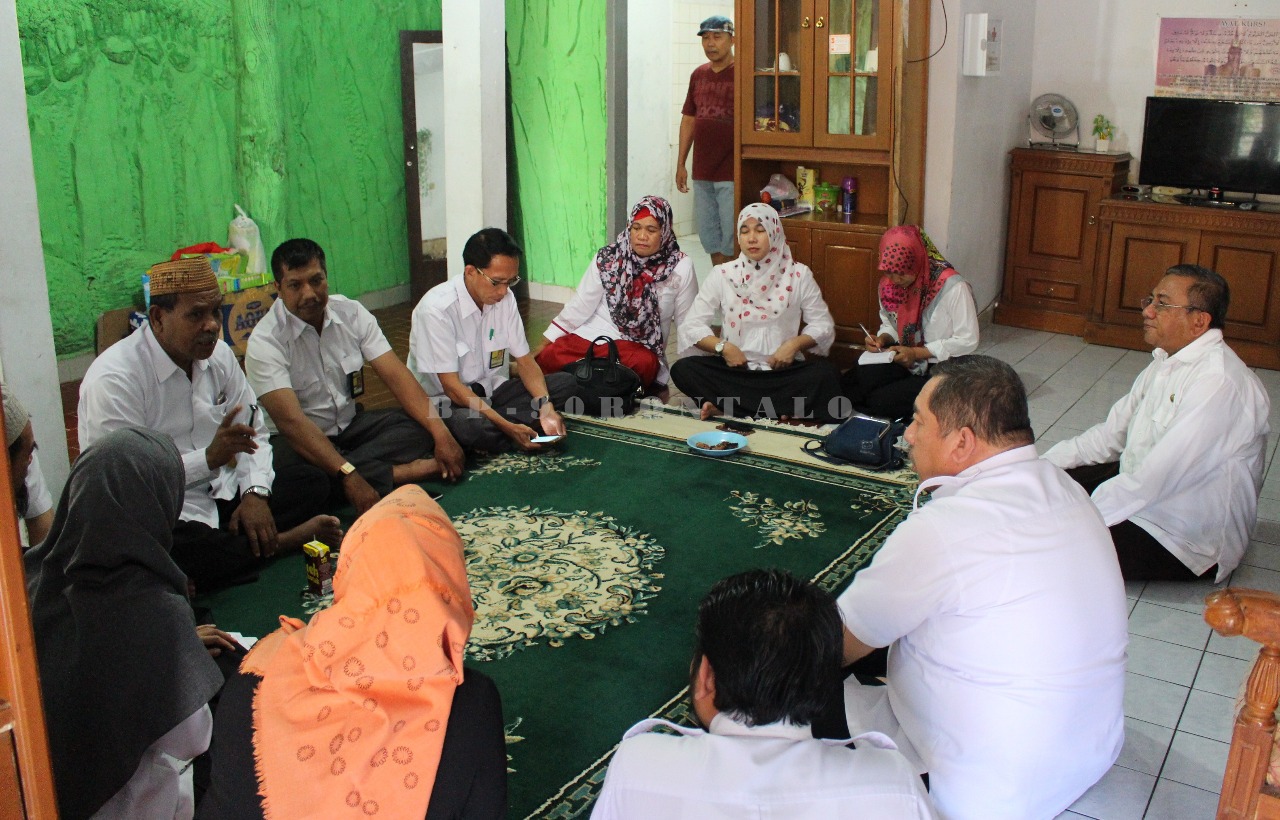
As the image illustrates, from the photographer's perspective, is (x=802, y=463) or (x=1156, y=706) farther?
(x=802, y=463)

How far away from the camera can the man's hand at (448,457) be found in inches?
174

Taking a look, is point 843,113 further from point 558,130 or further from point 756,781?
point 756,781

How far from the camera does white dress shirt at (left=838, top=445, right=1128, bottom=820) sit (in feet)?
6.61

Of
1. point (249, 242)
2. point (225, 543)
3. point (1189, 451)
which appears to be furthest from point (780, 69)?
point (225, 543)

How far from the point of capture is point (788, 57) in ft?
19.9

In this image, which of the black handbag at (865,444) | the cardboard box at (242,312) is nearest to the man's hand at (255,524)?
the black handbag at (865,444)

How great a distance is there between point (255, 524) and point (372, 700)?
2.12 metres

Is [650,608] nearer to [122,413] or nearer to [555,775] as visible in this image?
[555,775]

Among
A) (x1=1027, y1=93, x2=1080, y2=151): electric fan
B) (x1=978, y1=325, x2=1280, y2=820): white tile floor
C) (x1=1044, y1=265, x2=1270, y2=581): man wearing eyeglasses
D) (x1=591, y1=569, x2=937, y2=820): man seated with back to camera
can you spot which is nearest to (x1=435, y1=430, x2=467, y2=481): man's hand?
(x1=1044, y1=265, x2=1270, y2=581): man wearing eyeglasses

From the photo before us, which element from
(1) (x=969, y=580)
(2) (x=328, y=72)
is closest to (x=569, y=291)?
(2) (x=328, y=72)

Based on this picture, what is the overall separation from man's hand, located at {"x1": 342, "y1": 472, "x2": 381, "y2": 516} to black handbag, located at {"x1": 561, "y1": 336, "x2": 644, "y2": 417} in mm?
1327

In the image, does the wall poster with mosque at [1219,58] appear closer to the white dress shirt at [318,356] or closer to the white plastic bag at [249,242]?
the white dress shirt at [318,356]

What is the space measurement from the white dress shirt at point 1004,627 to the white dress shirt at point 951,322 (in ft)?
10.4

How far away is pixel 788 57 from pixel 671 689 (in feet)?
13.5
